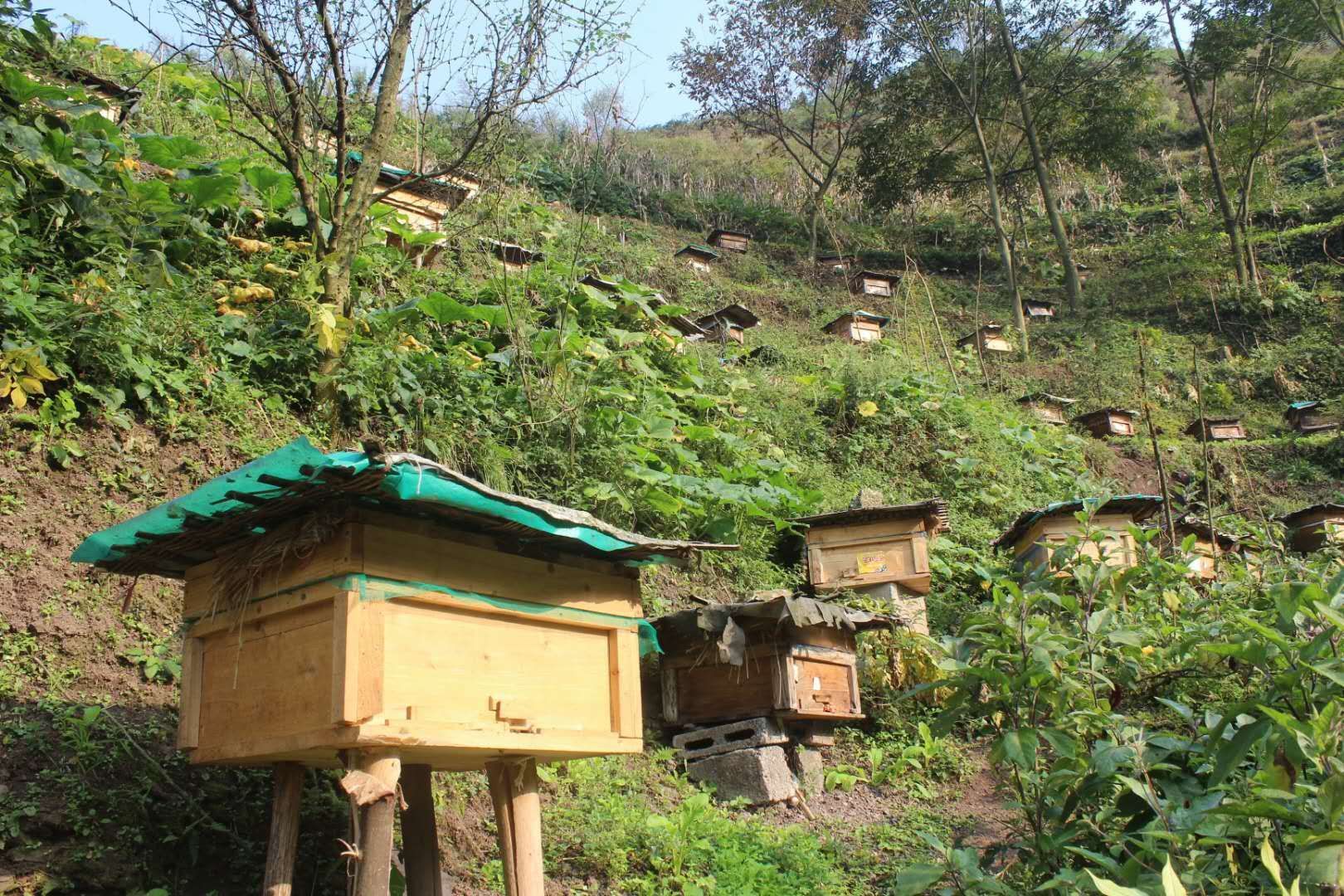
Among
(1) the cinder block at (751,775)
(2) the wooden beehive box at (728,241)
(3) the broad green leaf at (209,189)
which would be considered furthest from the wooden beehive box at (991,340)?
(3) the broad green leaf at (209,189)

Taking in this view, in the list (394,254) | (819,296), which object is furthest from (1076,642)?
(819,296)

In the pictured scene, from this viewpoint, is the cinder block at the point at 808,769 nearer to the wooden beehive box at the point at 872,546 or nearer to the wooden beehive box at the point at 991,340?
the wooden beehive box at the point at 872,546

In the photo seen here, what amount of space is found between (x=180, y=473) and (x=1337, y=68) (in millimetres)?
33830

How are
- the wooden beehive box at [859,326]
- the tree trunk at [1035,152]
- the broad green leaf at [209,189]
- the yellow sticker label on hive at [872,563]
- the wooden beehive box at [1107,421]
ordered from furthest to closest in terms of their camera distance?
the tree trunk at [1035,152], the wooden beehive box at [859,326], the wooden beehive box at [1107,421], the yellow sticker label on hive at [872,563], the broad green leaf at [209,189]

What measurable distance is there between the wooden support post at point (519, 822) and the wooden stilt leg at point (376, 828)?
2.87 feet

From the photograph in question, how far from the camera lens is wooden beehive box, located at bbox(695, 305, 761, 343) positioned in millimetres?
18734

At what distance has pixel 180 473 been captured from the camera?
6.99 meters

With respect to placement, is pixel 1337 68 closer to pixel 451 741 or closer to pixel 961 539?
pixel 961 539

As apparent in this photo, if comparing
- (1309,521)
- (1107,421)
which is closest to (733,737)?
(1309,521)

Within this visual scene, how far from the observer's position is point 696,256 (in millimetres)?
25609

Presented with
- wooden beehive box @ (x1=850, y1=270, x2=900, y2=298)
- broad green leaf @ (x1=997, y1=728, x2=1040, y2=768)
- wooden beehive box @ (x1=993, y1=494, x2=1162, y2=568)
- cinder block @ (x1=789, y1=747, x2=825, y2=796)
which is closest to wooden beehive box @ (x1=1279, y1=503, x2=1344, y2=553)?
wooden beehive box @ (x1=993, y1=494, x2=1162, y2=568)

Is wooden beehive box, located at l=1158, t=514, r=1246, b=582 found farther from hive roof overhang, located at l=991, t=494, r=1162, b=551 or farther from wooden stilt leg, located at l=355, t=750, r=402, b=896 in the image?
wooden stilt leg, located at l=355, t=750, r=402, b=896

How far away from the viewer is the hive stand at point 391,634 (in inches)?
152

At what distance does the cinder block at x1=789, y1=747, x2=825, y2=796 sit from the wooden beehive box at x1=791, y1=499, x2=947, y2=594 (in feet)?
8.78
